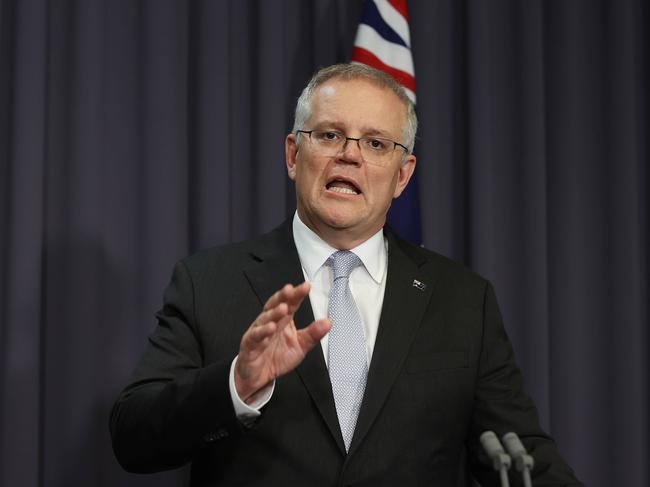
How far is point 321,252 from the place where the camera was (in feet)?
7.61

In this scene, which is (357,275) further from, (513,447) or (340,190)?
(513,447)

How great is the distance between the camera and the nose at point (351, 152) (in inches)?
90.0

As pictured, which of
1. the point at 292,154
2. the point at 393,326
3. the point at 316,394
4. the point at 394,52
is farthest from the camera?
the point at 394,52

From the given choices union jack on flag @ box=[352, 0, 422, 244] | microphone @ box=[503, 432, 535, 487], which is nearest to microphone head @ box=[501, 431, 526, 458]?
microphone @ box=[503, 432, 535, 487]

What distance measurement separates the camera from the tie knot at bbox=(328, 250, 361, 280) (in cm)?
228

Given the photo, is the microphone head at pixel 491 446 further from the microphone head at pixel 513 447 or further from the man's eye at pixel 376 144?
the man's eye at pixel 376 144

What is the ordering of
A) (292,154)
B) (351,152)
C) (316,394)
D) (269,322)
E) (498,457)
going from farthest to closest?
(292,154) < (351,152) < (316,394) < (269,322) < (498,457)

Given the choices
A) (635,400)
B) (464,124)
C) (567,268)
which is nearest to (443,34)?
(464,124)

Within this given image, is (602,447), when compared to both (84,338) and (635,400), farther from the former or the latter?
(84,338)

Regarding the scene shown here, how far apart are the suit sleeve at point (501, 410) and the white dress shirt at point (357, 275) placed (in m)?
0.30

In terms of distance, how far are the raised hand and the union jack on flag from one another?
56.2 inches

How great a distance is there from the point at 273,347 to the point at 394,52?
167 cm

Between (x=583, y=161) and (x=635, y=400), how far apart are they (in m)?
0.96

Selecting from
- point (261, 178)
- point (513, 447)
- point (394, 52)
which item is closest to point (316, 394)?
point (513, 447)
